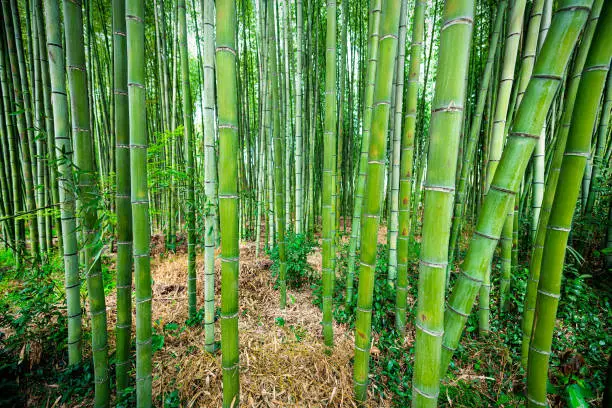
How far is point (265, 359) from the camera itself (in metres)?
1.79

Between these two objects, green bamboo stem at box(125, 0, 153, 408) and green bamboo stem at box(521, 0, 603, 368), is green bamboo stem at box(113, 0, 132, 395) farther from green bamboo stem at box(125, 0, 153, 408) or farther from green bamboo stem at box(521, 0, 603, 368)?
green bamboo stem at box(521, 0, 603, 368)

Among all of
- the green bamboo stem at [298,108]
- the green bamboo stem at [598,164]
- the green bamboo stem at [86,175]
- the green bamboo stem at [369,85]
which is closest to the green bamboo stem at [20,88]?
the green bamboo stem at [86,175]

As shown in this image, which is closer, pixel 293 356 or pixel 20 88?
pixel 293 356

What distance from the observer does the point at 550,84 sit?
0.66 m

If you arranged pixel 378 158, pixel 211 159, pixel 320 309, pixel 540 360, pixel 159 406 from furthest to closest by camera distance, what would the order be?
pixel 320 309, pixel 211 159, pixel 159 406, pixel 378 158, pixel 540 360

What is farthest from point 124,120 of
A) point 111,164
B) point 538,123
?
point 111,164

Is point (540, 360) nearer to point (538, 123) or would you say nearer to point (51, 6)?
point (538, 123)

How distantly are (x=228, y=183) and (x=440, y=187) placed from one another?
74 centimetres

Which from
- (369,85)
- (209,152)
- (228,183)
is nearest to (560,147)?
(369,85)

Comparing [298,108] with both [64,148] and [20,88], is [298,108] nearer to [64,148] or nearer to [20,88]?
[64,148]

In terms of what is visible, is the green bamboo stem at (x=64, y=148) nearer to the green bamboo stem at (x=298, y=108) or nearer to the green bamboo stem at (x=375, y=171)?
the green bamboo stem at (x=375, y=171)

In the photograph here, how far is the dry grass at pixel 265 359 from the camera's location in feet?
4.97

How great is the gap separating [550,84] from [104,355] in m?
2.06

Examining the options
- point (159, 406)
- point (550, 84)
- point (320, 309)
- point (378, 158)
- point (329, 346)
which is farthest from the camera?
point (320, 309)
